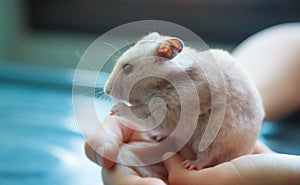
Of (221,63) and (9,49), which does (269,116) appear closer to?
(221,63)

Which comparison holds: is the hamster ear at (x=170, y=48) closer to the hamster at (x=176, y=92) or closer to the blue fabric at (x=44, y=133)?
the hamster at (x=176, y=92)

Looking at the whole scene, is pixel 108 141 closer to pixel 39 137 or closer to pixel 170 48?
pixel 170 48

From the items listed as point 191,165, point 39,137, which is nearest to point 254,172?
point 191,165

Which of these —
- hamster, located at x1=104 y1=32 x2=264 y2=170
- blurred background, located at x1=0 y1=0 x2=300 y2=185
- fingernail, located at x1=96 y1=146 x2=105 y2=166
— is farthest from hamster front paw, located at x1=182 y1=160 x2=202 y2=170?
blurred background, located at x1=0 y1=0 x2=300 y2=185

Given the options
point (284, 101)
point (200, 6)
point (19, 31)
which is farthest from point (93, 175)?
point (19, 31)

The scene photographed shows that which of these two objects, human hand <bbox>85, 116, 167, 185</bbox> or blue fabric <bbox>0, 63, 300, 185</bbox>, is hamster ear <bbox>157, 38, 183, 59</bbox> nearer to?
human hand <bbox>85, 116, 167, 185</bbox>

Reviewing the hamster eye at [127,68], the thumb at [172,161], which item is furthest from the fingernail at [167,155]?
the hamster eye at [127,68]

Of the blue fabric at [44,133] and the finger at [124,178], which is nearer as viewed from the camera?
the finger at [124,178]
